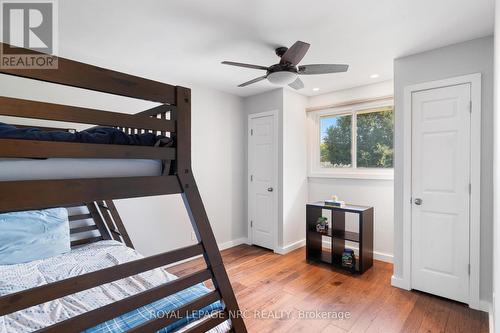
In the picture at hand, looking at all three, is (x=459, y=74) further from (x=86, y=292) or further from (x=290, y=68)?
(x=86, y=292)

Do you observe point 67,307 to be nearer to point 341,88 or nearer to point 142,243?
point 142,243

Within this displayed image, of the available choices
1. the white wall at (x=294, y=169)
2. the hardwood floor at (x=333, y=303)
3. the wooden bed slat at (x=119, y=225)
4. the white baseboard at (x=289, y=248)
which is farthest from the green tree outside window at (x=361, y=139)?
the wooden bed slat at (x=119, y=225)

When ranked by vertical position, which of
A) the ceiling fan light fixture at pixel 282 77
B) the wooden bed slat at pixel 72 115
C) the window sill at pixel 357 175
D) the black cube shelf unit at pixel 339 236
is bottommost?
the black cube shelf unit at pixel 339 236

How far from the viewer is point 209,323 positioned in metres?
1.10

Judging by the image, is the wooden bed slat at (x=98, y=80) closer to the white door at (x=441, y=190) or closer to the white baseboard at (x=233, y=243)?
the white door at (x=441, y=190)

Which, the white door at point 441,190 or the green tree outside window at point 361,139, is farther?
the green tree outside window at point 361,139

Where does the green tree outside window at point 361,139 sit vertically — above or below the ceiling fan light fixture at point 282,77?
below

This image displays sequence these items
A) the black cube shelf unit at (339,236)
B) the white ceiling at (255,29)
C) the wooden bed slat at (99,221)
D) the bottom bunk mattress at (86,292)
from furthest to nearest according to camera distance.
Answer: the black cube shelf unit at (339,236)
the wooden bed slat at (99,221)
the white ceiling at (255,29)
the bottom bunk mattress at (86,292)

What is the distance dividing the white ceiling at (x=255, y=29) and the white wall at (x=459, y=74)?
4.3 inches

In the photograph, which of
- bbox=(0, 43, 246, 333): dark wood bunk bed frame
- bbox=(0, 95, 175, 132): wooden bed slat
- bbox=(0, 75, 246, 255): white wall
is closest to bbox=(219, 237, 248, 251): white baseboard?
bbox=(0, 75, 246, 255): white wall

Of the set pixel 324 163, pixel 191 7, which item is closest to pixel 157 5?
pixel 191 7

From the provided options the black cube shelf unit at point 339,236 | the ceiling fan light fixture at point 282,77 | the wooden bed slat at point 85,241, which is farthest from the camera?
the black cube shelf unit at point 339,236

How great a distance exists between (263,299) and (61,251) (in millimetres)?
1816

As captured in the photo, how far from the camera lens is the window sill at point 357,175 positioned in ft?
11.0
